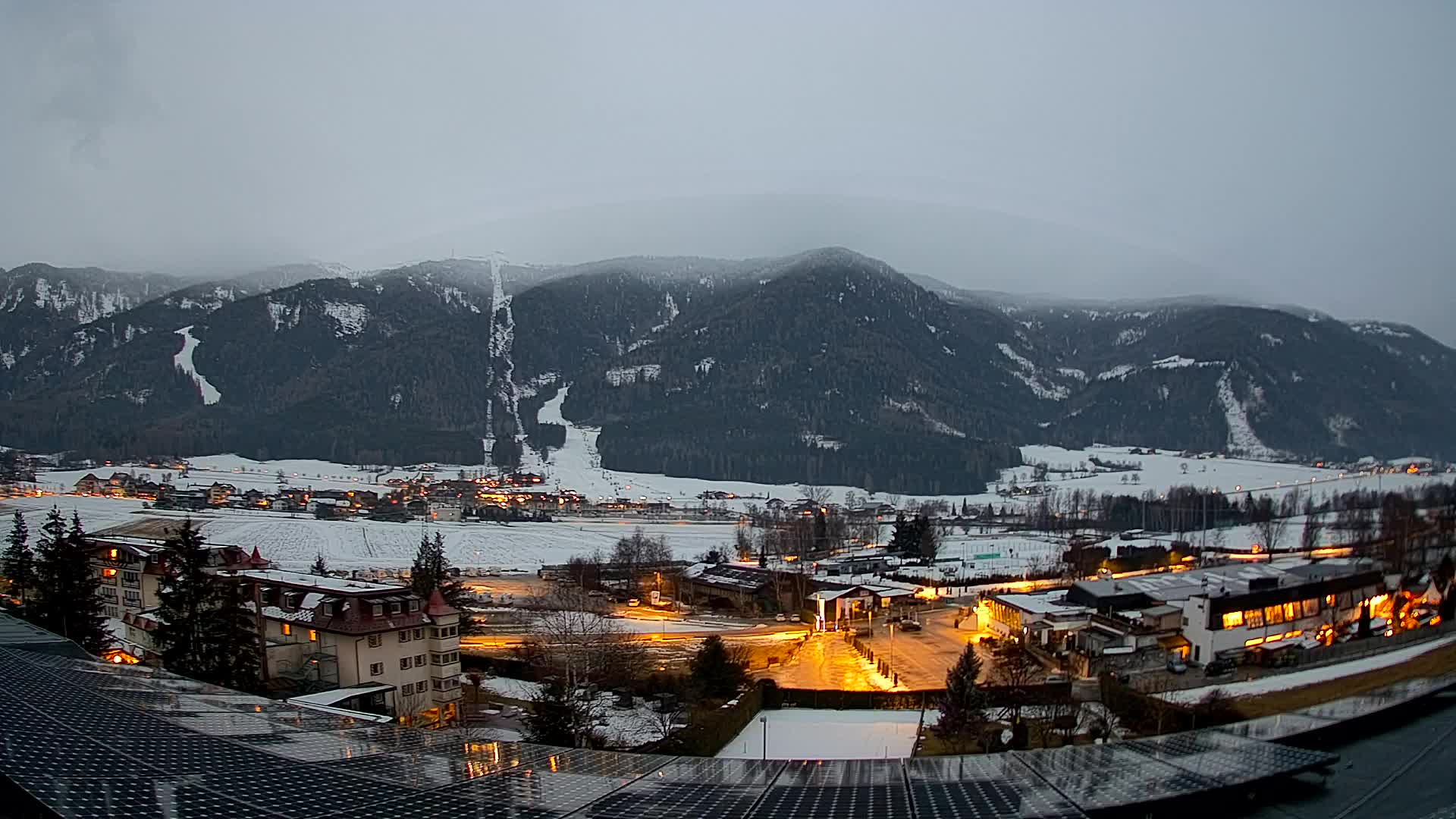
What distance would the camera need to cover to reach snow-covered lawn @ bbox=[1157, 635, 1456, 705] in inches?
582

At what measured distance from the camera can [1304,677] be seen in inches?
622

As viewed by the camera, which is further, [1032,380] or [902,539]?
[1032,380]

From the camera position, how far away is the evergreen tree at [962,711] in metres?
13.4

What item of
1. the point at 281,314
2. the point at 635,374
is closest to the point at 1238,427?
the point at 635,374

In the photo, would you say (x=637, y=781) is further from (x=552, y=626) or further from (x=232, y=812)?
(x=552, y=626)

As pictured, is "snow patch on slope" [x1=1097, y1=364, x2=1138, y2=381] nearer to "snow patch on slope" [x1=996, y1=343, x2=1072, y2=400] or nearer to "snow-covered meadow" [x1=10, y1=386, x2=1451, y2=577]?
"snow patch on slope" [x1=996, y1=343, x2=1072, y2=400]

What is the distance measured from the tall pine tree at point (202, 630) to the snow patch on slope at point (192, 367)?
373ft

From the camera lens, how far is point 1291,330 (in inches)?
5025

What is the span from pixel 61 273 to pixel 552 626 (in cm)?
19553

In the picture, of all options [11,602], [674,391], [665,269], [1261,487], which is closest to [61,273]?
[665,269]

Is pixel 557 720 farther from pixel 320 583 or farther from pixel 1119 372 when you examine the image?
pixel 1119 372

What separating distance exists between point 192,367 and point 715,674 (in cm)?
12847

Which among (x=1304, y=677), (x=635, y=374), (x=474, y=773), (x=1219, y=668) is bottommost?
(x=1219, y=668)

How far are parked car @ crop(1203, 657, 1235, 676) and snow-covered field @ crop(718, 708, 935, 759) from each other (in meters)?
7.27
